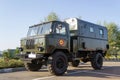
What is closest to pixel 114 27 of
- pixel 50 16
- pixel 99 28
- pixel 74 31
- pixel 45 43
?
pixel 50 16

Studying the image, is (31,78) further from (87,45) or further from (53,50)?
(87,45)

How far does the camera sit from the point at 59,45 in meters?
12.8

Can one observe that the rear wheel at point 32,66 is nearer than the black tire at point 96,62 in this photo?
Yes

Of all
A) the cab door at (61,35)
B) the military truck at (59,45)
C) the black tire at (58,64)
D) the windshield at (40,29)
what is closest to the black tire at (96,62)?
the military truck at (59,45)

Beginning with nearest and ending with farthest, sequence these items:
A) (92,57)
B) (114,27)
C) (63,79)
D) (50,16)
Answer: (63,79) < (92,57) < (50,16) < (114,27)

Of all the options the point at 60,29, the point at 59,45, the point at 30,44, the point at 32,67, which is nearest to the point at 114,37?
the point at 32,67

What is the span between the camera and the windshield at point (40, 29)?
12813 mm

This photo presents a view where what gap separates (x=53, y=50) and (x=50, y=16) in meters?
20.0

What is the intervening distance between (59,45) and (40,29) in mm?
1483

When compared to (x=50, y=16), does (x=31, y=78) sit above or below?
below

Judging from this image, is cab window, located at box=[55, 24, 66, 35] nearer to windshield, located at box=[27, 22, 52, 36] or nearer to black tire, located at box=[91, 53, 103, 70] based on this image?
windshield, located at box=[27, 22, 52, 36]

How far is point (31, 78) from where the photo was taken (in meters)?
11.2

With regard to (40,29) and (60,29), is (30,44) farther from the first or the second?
(60,29)

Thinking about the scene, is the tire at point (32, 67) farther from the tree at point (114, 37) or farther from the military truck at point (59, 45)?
the tree at point (114, 37)
